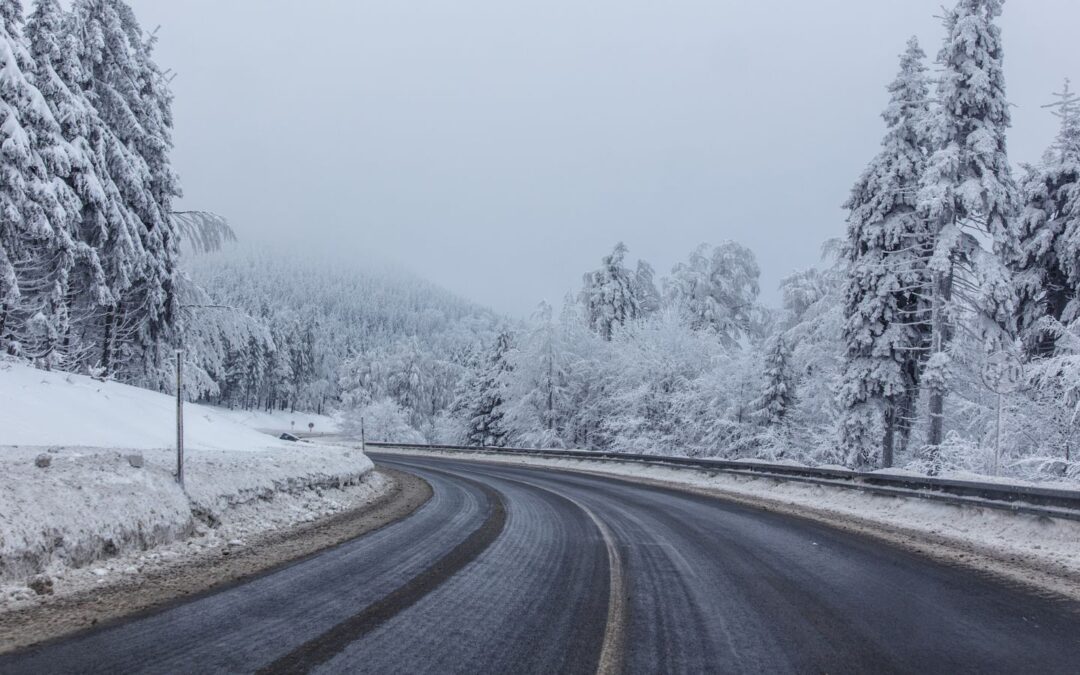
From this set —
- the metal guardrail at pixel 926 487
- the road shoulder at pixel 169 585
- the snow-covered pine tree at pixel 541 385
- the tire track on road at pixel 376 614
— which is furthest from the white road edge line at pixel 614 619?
the snow-covered pine tree at pixel 541 385

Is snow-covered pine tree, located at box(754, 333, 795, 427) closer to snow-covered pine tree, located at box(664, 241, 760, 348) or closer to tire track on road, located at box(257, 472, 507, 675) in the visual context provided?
snow-covered pine tree, located at box(664, 241, 760, 348)

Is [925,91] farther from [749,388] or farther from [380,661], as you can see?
[380,661]

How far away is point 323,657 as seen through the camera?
4.20 m

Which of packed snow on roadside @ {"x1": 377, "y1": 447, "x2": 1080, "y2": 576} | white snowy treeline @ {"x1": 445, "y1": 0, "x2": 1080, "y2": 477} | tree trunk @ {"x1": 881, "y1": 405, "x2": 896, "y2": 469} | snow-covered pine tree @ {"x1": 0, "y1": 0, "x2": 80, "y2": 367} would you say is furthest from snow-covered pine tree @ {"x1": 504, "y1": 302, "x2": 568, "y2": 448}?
snow-covered pine tree @ {"x1": 0, "y1": 0, "x2": 80, "y2": 367}

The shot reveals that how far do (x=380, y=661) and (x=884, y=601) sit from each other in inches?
193

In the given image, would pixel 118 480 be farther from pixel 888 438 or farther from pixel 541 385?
pixel 541 385

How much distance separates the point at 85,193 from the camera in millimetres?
16844

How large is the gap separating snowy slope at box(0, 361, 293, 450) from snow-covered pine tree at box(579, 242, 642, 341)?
36.0 metres

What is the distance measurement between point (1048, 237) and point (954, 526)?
54.9ft

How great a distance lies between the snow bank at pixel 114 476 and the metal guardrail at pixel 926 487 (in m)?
11.1

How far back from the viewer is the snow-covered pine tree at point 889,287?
22.7 m

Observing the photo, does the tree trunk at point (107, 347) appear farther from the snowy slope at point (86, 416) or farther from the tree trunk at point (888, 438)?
the tree trunk at point (888, 438)

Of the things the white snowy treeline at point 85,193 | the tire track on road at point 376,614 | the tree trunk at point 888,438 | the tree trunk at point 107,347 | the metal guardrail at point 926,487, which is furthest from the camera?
the tree trunk at point 888,438

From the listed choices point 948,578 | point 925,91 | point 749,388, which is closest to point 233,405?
point 749,388
